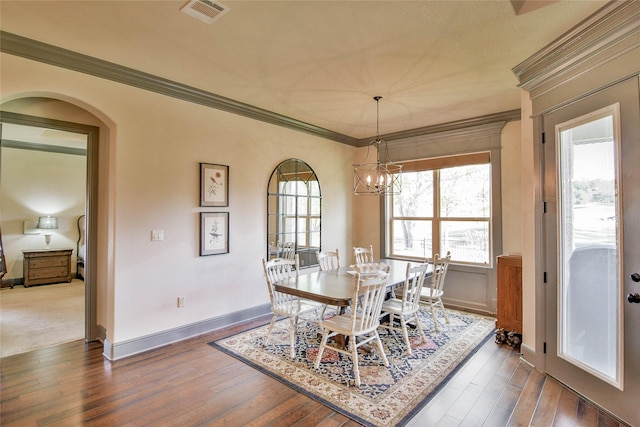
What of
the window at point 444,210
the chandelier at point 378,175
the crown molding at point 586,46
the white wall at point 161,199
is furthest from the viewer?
the window at point 444,210

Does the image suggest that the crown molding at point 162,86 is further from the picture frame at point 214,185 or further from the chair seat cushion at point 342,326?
the chair seat cushion at point 342,326

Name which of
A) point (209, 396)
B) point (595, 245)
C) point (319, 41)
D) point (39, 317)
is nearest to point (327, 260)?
point (209, 396)

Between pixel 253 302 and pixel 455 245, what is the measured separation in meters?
3.26

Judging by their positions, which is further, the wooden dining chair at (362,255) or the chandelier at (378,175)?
the wooden dining chair at (362,255)

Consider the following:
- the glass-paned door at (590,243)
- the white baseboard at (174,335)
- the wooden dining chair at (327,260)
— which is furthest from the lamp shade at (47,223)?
the glass-paned door at (590,243)

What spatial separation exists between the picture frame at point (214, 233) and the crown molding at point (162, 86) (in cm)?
137

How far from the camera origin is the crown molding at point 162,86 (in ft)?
8.79

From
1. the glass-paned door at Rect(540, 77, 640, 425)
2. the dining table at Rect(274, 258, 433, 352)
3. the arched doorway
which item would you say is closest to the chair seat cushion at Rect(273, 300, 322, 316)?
the dining table at Rect(274, 258, 433, 352)

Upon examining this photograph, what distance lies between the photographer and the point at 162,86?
3479mm

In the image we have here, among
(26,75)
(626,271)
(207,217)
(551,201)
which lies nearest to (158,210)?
(207,217)

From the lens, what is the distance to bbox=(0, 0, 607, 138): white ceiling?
2266 mm

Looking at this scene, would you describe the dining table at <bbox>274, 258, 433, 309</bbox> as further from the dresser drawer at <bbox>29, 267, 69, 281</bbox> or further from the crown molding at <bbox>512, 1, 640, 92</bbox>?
the dresser drawer at <bbox>29, 267, 69, 281</bbox>

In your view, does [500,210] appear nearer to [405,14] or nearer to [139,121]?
[405,14]

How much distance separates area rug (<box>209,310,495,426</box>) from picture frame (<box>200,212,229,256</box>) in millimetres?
1057
